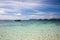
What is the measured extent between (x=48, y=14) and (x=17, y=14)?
88 centimetres

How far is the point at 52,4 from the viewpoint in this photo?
426cm

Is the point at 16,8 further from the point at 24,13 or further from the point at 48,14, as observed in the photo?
the point at 48,14

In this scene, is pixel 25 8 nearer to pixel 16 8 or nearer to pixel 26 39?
pixel 16 8

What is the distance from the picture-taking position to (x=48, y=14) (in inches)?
178

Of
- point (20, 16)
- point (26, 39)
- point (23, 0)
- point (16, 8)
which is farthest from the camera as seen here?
point (20, 16)

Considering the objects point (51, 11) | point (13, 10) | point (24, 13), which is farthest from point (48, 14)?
point (13, 10)

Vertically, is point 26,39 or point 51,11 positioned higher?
point 51,11

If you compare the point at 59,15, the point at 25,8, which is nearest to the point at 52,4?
the point at 59,15

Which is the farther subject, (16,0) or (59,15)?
(59,15)

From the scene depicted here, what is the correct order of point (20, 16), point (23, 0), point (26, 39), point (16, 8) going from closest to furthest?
point (26, 39) → point (23, 0) → point (16, 8) → point (20, 16)

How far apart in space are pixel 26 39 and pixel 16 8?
3.34ft

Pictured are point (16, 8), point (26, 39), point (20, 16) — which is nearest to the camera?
point (26, 39)

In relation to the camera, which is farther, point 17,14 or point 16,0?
point 17,14

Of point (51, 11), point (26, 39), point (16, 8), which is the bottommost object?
point (26, 39)
